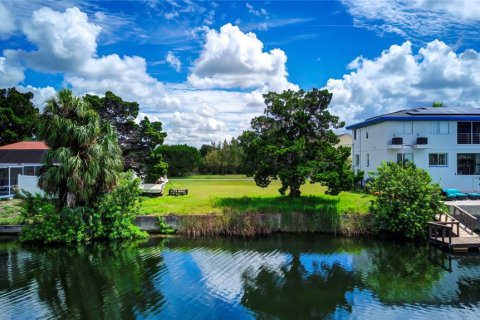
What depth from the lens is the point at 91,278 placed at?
559 inches

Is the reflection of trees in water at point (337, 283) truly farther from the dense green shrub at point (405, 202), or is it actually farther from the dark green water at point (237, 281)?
the dense green shrub at point (405, 202)

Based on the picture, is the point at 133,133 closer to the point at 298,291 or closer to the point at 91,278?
the point at 91,278

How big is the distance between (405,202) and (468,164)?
15.8 metres

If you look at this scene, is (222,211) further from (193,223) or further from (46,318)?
(46,318)

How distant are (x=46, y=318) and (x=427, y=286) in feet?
41.7

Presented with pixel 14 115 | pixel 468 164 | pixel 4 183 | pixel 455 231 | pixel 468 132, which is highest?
pixel 14 115

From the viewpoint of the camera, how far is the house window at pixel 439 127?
32.0 metres

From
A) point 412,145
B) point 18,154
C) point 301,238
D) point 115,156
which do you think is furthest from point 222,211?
point 18,154

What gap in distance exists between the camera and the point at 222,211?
72.5ft

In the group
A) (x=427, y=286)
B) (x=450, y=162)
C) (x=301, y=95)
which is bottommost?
(x=427, y=286)

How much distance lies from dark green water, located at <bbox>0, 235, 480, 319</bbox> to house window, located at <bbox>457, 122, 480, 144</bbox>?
56.8ft

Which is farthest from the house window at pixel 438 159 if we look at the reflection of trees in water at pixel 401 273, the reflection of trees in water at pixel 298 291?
the reflection of trees in water at pixel 298 291

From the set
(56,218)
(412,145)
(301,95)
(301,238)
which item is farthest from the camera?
(412,145)

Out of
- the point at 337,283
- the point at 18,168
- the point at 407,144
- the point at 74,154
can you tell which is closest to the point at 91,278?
the point at 74,154
